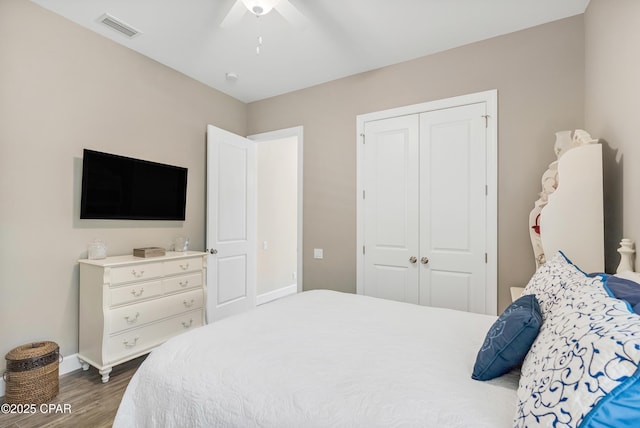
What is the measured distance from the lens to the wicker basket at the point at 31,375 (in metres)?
1.99

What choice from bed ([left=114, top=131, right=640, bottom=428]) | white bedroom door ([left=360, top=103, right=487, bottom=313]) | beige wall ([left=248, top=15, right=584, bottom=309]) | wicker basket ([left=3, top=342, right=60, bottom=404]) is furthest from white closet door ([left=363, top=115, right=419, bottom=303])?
wicker basket ([left=3, top=342, right=60, bottom=404])

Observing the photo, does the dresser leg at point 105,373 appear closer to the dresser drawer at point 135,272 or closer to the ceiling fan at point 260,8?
the dresser drawer at point 135,272

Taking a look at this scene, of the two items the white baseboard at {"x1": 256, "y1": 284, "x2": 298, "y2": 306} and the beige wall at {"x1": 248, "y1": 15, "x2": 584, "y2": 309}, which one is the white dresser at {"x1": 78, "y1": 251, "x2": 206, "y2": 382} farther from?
the white baseboard at {"x1": 256, "y1": 284, "x2": 298, "y2": 306}

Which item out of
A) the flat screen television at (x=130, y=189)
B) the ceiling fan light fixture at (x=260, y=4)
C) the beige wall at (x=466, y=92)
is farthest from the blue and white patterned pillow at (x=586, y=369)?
the flat screen television at (x=130, y=189)

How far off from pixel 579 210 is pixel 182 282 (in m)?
3.06

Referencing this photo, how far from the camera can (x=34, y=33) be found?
2260mm

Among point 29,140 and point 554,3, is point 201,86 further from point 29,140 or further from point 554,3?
point 554,3

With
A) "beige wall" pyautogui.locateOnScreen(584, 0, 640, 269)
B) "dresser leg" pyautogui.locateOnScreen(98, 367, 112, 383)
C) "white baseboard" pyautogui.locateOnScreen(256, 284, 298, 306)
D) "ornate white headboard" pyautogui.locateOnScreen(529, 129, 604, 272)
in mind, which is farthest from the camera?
"white baseboard" pyautogui.locateOnScreen(256, 284, 298, 306)

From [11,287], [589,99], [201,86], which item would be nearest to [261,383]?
[11,287]

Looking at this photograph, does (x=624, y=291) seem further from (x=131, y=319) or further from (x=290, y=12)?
(x=131, y=319)

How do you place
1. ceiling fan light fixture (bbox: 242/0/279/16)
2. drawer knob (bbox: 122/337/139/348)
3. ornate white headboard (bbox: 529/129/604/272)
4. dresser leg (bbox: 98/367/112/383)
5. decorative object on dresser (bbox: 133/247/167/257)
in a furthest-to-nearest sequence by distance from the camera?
1. decorative object on dresser (bbox: 133/247/167/257)
2. drawer knob (bbox: 122/337/139/348)
3. dresser leg (bbox: 98/367/112/383)
4. ceiling fan light fixture (bbox: 242/0/279/16)
5. ornate white headboard (bbox: 529/129/604/272)

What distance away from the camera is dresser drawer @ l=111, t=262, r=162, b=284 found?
2.35m

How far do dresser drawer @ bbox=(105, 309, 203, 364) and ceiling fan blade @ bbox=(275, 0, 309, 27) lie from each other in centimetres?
261

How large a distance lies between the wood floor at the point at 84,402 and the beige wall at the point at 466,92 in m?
1.95
